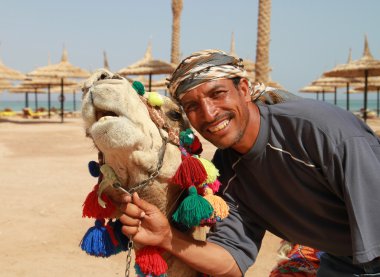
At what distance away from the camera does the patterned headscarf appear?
1.85 m

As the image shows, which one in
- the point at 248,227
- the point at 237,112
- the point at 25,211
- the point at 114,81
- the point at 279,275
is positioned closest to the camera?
the point at 114,81

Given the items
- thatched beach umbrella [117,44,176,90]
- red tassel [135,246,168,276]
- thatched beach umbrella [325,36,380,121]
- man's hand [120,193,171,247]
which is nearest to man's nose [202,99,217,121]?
man's hand [120,193,171,247]

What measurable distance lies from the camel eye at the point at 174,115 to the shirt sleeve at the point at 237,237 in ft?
1.78

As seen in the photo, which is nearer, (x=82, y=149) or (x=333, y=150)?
(x=333, y=150)

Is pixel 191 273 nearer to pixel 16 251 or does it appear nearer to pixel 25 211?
pixel 16 251

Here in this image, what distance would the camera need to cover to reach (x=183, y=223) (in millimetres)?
1709

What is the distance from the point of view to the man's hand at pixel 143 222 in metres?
1.62

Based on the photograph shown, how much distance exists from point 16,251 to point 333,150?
3.75 m

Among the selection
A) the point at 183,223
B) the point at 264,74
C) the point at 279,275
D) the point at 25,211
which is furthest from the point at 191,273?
the point at 264,74

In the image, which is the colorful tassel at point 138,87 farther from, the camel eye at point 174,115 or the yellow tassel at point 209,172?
the yellow tassel at point 209,172

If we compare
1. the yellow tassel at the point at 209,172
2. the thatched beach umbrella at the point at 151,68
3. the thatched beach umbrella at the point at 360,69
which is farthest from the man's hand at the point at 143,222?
the thatched beach umbrella at the point at 151,68

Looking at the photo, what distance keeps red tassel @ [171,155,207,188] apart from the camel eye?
0.22 meters

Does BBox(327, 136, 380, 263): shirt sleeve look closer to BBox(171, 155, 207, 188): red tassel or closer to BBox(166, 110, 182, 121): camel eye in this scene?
BBox(171, 155, 207, 188): red tassel

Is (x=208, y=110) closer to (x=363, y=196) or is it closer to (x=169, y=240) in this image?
(x=169, y=240)
